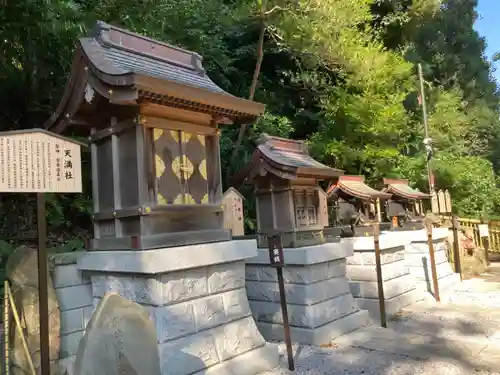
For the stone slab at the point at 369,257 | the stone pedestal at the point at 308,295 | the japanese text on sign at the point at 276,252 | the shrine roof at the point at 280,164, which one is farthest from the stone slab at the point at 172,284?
the stone slab at the point at 369,257

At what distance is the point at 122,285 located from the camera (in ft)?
15.5

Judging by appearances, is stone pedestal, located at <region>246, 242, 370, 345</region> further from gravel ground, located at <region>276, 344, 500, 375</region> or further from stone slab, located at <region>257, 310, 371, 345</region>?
gravel ground, located at <region>276, 344, 500, 375</region>

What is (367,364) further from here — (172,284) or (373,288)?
(373,288)

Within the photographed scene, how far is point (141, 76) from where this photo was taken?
13.2 feet

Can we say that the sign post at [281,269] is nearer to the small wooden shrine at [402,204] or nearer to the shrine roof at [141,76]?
the shrine roof at [141,76]

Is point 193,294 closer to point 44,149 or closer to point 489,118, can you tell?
point 44,149

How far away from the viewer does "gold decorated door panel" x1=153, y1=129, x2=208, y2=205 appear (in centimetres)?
477

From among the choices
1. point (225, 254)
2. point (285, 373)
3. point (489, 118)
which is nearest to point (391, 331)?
point (285, 373)

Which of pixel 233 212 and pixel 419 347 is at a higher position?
pixel 233 212

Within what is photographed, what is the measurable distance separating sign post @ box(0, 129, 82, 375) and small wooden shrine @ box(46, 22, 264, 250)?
80cm

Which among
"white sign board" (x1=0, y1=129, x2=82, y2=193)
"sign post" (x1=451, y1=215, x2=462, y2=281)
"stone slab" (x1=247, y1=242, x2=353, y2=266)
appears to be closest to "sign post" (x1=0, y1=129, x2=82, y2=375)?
"white sign board" (x1=0, y1=129, x2=82, y2=193)

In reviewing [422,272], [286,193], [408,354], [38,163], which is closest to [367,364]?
[408,354]

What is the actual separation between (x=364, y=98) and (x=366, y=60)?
120 cm

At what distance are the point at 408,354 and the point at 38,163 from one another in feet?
17.0
